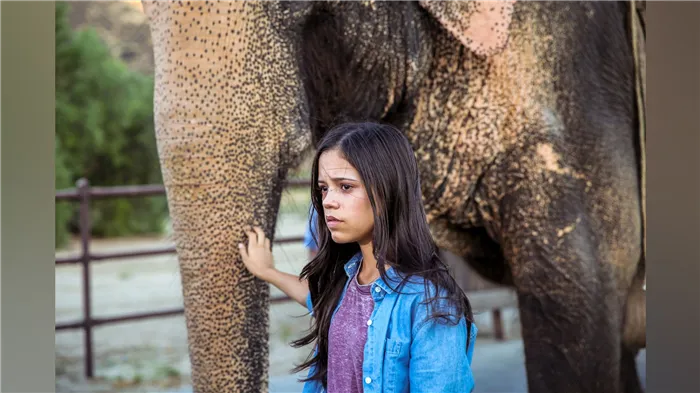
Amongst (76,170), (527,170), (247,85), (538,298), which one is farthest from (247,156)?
(76,170)

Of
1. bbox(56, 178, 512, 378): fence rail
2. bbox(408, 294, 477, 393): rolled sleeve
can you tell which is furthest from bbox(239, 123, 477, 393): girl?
bbox(56, 178, 512, 378): fence rail

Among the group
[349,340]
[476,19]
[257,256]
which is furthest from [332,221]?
[476,19]

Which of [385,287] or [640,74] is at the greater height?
[640,74]

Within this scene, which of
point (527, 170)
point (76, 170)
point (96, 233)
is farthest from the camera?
point (96, 233)

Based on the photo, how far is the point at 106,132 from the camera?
9.74 meters

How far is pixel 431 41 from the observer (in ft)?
A: 6.65

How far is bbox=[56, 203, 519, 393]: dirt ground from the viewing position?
4.06 meters

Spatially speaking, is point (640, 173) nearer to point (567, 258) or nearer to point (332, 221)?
point (567, 258)

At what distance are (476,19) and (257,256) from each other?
0.70 meters

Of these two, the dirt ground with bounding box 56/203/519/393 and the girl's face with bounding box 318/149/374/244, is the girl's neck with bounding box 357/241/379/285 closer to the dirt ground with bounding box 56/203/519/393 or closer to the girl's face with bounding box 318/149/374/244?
the girl's face with bounding box 318/149/374/244

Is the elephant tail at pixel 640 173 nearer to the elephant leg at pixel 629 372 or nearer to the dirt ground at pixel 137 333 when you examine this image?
the elephant leg at pixel 629 372
